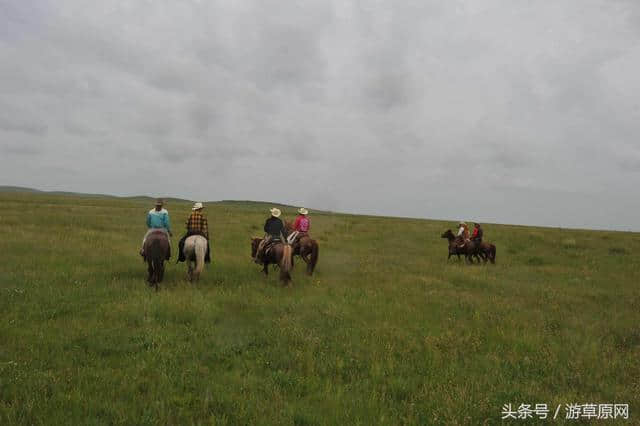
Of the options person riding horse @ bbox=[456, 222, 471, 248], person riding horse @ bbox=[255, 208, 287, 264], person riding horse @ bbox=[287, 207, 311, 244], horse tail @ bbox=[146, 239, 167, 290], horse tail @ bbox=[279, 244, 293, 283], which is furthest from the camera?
person riding horse @ bbox=[456, 222, 471, 248]

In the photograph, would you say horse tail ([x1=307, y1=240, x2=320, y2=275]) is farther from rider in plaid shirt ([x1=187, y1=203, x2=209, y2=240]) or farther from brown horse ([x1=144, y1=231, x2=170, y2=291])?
brown horse ([x1=144, y1=231, x2=170, y2=291])

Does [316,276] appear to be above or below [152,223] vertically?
below

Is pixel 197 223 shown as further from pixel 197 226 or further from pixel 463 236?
pixel 463 236

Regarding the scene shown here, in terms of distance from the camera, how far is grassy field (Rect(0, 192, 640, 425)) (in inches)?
202

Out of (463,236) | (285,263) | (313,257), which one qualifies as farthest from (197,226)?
(463,236)

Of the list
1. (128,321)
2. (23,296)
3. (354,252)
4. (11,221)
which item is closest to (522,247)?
(354,252)

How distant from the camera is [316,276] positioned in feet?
47.6

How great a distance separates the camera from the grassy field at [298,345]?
5.12 meters

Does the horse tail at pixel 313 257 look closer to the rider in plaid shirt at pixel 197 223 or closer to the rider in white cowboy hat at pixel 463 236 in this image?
the rider in plaid shirt at pixel 197 223

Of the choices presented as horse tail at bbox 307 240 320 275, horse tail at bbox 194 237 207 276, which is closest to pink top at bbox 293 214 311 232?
horse tail at bbox 307 240 320 275

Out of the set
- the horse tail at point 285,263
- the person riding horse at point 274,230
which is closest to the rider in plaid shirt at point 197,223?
the person riding horse at point 274,230

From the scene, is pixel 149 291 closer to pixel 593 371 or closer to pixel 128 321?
pixel 128 321

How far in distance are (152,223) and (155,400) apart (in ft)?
26.2

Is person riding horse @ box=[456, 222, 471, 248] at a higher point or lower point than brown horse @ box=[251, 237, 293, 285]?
higher
